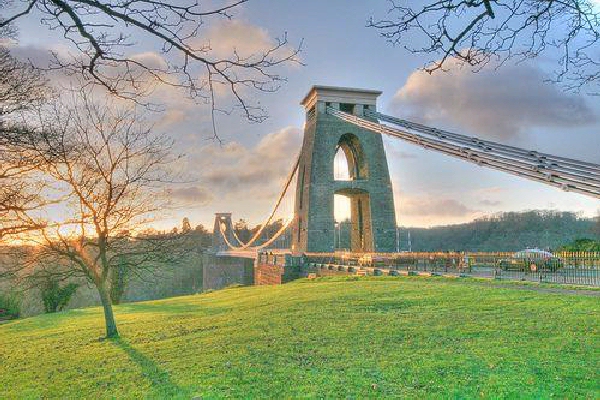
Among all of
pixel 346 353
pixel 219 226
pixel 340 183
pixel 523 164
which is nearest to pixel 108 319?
pixel 346 353

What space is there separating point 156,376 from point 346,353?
2891 mm

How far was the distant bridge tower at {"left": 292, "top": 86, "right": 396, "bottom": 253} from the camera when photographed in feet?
121

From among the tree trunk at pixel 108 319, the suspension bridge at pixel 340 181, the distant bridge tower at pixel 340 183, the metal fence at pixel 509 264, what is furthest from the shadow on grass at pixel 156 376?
the distant bridge tower at pixel 340 183

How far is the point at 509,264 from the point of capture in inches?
886

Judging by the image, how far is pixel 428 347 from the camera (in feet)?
26.3

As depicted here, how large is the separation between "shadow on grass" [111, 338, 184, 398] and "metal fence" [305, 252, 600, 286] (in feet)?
43.6

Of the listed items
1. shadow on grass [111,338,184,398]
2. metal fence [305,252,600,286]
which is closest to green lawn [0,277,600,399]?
shadow on grass [111,338,184,398]

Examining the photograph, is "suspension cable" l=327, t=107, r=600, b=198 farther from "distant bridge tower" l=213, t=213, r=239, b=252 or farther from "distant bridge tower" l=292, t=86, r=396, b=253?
"distant bridge tower" l=213, t=213, r=239, b=252

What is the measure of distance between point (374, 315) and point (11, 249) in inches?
367

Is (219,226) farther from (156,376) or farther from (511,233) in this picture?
(156,376)

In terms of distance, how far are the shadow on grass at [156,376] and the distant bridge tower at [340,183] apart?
26419mm

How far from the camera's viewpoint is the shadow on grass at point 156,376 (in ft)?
21.8

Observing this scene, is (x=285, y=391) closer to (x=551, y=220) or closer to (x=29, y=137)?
(x=29, y=137)

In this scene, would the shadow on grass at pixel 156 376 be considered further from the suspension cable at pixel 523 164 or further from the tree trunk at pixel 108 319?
the suspension cable at pixel 523 164
